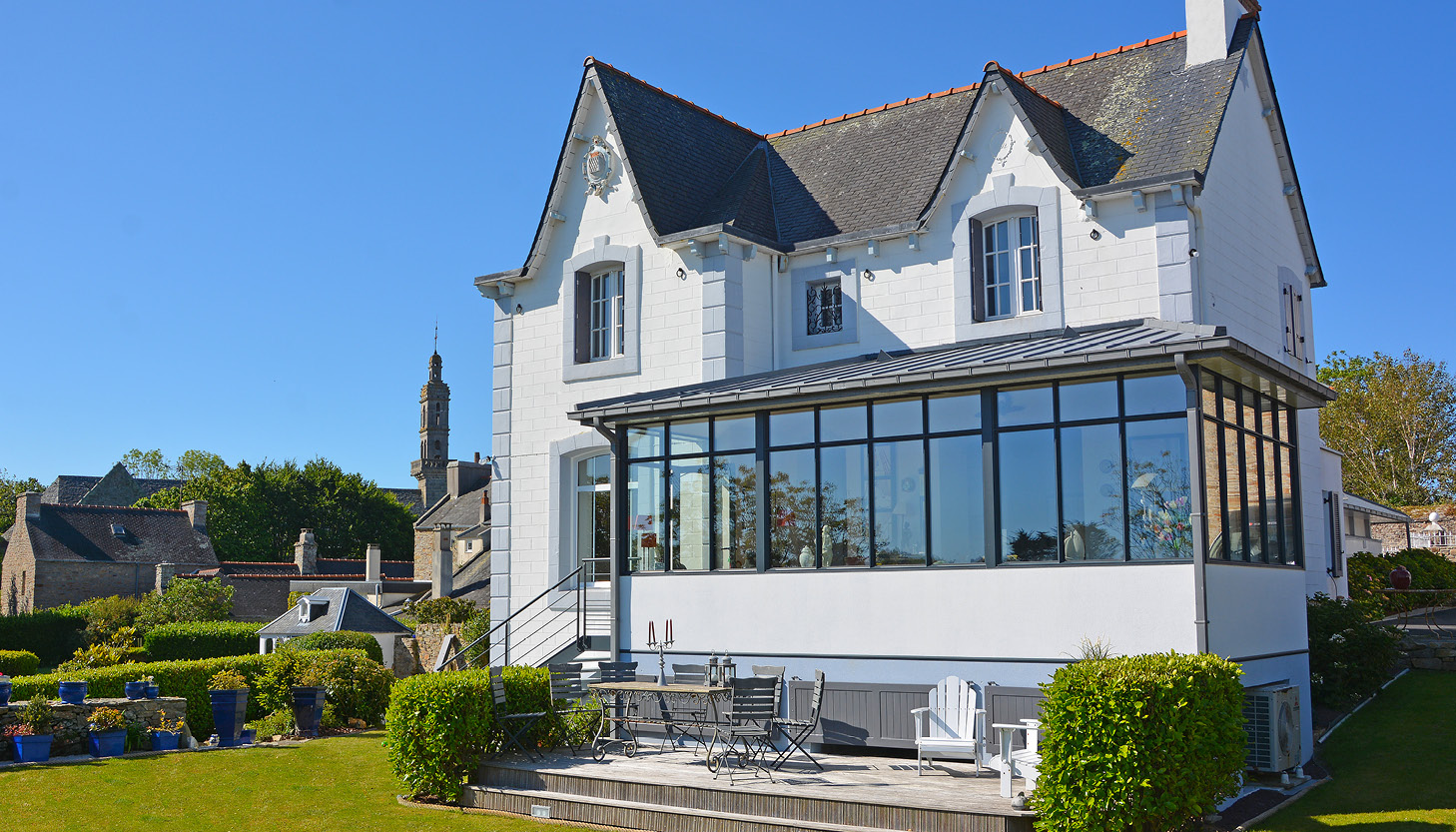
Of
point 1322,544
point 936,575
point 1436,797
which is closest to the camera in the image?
point 1436,797

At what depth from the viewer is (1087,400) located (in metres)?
12.8

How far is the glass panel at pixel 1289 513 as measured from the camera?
1505 cm

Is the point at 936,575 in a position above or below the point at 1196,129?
below

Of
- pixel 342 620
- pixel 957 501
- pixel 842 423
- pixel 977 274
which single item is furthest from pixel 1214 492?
pixel 342 620

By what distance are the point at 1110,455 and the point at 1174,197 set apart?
4.86 m

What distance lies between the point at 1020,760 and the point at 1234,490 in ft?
14.6

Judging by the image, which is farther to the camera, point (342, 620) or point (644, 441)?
point (342, 620)

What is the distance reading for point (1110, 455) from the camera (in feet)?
41.5

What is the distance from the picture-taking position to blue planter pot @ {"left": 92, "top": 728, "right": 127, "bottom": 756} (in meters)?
16.6

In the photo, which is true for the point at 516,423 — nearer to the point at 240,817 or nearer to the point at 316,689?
the point at 316,689

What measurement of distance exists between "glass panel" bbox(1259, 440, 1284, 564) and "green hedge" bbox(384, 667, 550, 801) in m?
9.37

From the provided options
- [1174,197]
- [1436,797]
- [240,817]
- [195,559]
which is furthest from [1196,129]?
[195,559]

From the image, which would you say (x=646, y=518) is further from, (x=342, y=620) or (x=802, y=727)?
(x=342, y=620)

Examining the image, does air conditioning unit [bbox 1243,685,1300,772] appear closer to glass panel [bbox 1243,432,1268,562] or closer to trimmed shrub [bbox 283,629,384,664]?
glass panel [bbox 1243,432,1268,562]
